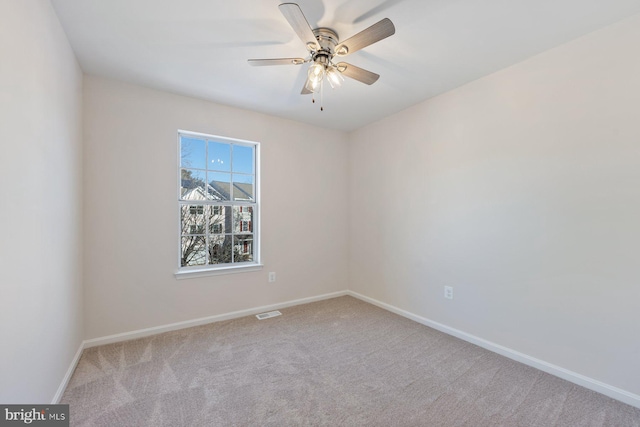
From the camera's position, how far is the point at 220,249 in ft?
10.7

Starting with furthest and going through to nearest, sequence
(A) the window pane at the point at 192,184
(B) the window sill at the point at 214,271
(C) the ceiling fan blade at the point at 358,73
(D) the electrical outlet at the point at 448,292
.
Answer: (A) the window pane at the point at 192,184
(B) the window sill at the point at 214,271
(D) the electrical outlet at the point at 448,292
(C) the ceiling fan blade at the point at 358,73

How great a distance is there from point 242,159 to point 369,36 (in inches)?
87.9

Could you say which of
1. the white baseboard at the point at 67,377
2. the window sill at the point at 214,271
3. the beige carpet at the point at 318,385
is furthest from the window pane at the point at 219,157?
the white baseboard at the point at 67,377

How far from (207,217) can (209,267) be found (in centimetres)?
58

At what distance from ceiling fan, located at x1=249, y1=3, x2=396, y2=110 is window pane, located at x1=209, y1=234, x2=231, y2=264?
1.98m

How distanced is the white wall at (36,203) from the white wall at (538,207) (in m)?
3.14

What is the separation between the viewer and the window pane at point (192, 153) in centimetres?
305

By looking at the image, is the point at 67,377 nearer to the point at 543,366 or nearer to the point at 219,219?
the point at 219,219

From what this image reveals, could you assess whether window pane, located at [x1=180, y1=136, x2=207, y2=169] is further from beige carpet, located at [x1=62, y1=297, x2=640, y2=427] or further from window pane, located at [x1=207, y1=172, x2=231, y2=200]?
beige carpet, located at [x1=62, y1=297, x2=640, y2=427]

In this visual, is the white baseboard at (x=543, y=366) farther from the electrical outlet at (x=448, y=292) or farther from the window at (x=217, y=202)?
the window at (x=217, y=202)

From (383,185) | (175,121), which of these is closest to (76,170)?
(175,121)

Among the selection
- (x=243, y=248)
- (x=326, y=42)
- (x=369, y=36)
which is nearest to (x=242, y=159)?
(x=243, y=248)

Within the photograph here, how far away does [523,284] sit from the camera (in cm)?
229

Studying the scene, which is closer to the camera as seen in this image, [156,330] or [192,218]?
[156,330]
